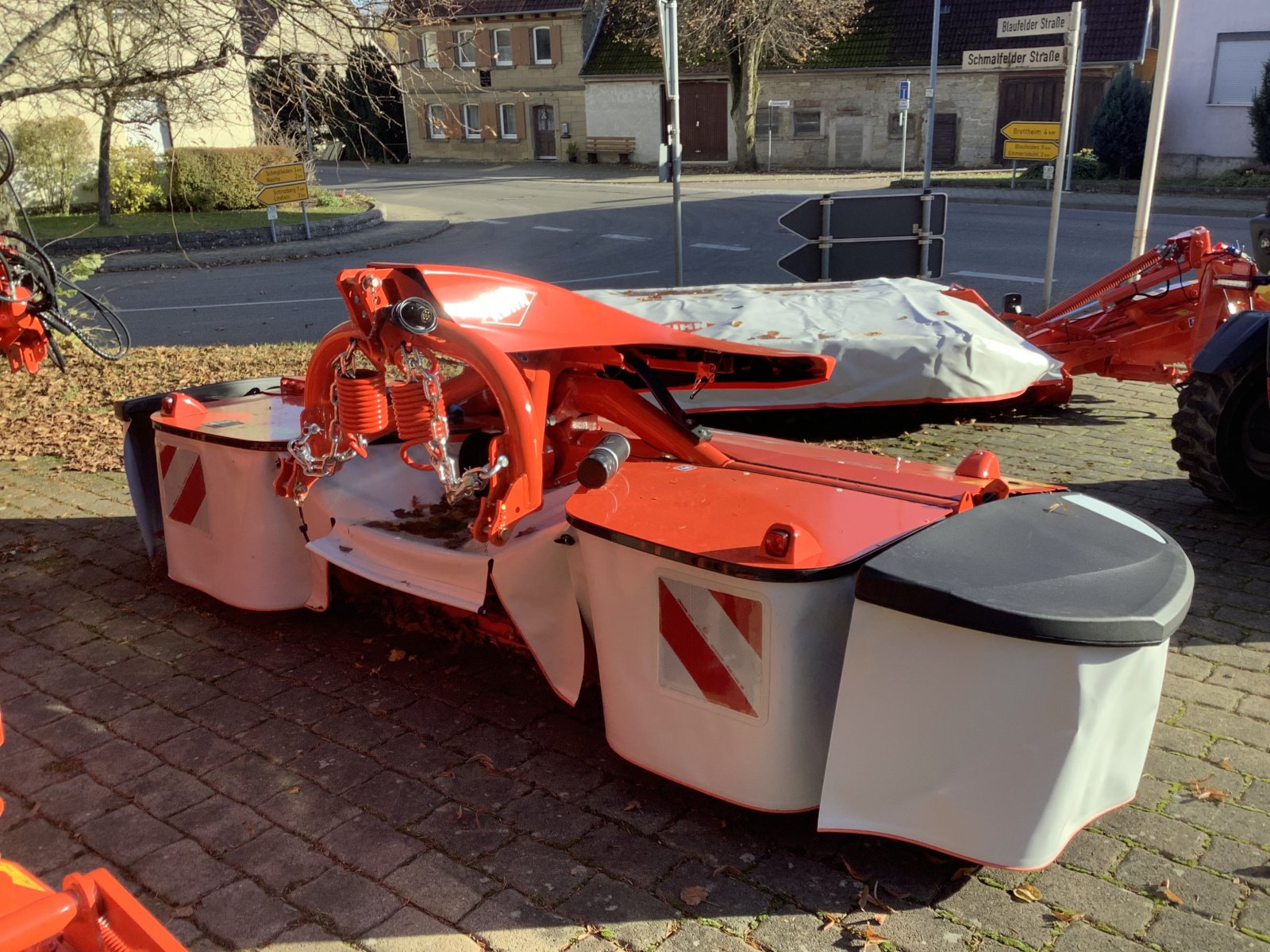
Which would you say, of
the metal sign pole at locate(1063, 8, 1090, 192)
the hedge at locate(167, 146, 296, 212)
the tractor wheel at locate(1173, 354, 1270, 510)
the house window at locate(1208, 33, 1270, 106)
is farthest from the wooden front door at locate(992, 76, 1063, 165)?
the tractor wheel at locate(1173, 354, 1270, 510)

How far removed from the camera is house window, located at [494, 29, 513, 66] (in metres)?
43.0

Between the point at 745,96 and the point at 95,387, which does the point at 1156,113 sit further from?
the point at 745,96

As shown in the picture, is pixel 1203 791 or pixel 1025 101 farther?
pixel 1025 101

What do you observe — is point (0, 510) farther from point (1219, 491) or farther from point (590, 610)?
point (1219, 491)

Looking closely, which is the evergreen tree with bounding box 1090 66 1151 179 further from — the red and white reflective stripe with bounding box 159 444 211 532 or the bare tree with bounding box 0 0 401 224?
the red and white reflective stripe with bounding box 159 444 211 532

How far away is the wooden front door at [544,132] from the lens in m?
42.4

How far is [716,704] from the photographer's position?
301cm

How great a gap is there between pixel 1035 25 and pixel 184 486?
8.91 meters

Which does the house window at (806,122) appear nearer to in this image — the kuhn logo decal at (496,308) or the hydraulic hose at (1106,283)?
the hydraulic hose at (1106,283)

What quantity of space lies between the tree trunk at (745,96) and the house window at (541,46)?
373 inches

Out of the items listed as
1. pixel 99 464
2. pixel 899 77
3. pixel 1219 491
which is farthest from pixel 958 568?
pixel 899 77

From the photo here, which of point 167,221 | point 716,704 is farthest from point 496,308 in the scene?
point 167,221

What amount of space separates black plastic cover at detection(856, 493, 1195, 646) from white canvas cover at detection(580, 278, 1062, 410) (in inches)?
143

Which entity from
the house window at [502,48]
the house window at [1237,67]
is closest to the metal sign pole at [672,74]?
the house window at [1237,67]
